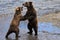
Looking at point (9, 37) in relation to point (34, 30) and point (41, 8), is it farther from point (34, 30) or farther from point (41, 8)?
point (41, 8)

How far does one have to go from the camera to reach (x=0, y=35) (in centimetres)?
809

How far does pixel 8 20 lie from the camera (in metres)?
10.1

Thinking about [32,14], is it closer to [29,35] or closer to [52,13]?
[29,35]

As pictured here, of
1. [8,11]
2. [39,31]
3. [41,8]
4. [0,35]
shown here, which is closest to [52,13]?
[41,8]

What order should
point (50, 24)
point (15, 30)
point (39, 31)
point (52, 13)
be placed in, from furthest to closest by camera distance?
point (52, 13), point (50, 24), point (39, 31), point (15, 30)

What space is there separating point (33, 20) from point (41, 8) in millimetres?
4835

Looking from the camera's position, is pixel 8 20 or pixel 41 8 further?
pixel 41 8

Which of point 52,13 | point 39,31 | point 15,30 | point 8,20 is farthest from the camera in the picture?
point 52,13

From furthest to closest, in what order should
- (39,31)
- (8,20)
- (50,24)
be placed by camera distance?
(8,20)
(50,24)
(39,31)

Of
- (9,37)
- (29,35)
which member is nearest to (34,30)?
(29,35)

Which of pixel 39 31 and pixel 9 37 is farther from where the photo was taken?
pixel 39 31

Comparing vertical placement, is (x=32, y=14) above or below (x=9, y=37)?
above

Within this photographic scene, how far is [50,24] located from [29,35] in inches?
59.2

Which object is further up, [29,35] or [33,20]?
[33,20]
